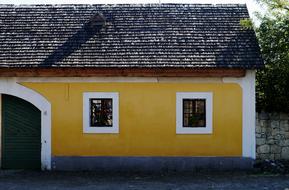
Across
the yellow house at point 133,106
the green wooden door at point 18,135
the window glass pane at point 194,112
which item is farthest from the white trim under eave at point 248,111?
the green wooden door at point 18,135

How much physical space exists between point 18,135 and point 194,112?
5611 millimetres

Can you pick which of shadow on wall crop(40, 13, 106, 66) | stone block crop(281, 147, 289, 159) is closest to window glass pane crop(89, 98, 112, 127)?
shadow on wall crop(40, 13, 106, 66)

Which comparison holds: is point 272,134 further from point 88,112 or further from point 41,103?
point 41,103

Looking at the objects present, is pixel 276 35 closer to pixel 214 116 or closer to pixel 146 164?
pixel 214 116

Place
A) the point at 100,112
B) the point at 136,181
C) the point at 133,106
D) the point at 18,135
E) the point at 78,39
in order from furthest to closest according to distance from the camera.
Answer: the point at 78,39 → the point at 18,135 → the point at 100,112 → the point at 133,106 → the point at 136,181

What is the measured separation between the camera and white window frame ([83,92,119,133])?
15633 millimetres

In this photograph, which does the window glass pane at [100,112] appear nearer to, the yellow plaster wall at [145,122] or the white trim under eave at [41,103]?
the yellow plaster wall at [145,122]

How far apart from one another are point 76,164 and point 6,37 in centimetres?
484

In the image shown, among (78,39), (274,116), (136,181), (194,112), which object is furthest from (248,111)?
(78,39)

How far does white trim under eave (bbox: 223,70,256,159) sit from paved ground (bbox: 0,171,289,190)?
3.06 feet

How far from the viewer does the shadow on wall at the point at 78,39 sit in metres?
15.7

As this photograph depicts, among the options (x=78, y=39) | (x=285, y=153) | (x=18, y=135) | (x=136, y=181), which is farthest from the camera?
(x=285, y=153)

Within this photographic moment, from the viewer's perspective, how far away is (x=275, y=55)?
1653 centimetres

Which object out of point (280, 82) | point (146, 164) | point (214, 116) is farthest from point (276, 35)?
point (146, 164)
